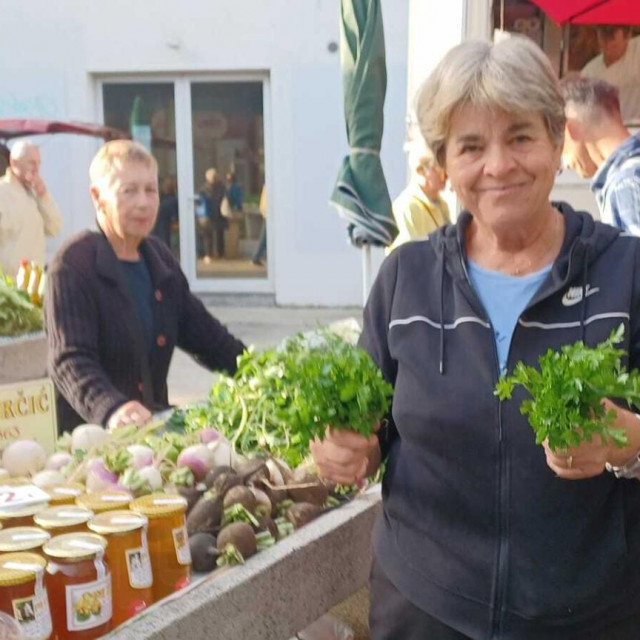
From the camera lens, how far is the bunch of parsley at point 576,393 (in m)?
1.38

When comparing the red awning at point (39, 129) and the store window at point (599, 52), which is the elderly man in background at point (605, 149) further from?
the red awning at point (39, 129)

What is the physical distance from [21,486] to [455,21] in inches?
159

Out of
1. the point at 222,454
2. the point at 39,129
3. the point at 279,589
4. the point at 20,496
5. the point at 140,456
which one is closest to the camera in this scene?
the point at 20,496

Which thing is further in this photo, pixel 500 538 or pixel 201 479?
pixel 201 479

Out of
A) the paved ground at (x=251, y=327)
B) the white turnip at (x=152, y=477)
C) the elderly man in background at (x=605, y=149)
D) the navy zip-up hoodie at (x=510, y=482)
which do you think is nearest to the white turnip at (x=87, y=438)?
the white turnip at (x=152, y=477)

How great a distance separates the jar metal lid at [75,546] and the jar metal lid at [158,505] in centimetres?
16

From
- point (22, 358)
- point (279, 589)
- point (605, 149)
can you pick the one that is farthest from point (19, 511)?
point (22, 358)

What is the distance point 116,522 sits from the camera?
1.80 m

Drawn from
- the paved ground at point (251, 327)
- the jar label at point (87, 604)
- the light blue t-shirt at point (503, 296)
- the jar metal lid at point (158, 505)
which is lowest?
the paved ground at point (251, 327)

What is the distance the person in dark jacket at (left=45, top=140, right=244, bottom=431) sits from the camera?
9.77 ft

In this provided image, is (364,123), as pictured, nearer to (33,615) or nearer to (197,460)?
(197,460)

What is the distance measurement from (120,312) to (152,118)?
27.8 ft

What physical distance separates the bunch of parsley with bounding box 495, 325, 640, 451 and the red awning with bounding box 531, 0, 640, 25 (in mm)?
3758

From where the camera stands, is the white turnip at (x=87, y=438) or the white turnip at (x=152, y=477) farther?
the white turnip at (x=87, y=438)
